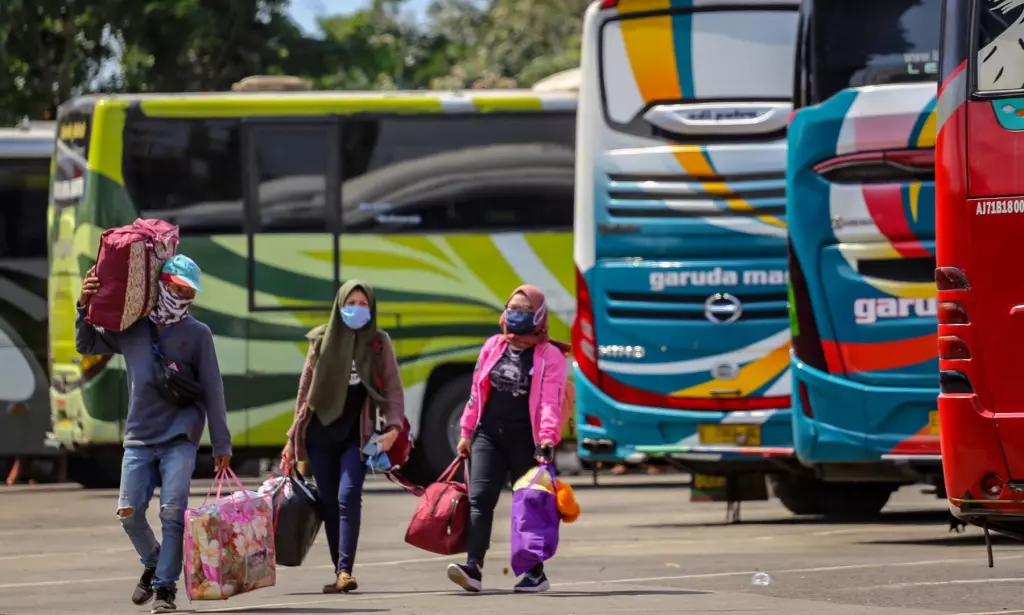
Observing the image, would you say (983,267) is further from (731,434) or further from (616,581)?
(731,434)

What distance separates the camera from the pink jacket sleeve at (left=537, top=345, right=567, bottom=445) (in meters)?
Answer: 11.4

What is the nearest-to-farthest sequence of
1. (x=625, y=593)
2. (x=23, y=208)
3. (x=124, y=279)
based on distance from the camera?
1. (x=124, y=279)
2. (x=625, y=593)
3. (x=23, y=208)

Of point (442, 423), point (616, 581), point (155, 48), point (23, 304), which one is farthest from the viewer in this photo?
point (155, 48)

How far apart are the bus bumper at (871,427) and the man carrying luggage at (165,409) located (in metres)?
4.83

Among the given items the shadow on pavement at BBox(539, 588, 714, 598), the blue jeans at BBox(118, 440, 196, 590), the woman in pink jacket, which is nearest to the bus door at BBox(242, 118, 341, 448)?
the woman in pink jacket

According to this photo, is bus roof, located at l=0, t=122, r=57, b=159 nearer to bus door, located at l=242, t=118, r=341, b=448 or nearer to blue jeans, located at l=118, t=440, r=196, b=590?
bus door, located at l=242, t=118, r=341, b=448

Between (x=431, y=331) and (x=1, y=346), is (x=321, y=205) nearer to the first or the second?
(x=431, y=331)

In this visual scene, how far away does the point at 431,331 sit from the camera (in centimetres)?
2000

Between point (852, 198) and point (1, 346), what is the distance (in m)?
10.6

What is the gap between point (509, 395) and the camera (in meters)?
11.7

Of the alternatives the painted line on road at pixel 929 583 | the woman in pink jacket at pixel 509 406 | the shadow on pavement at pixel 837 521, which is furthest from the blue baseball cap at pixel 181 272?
the shadow on pavement at pixel 837 521

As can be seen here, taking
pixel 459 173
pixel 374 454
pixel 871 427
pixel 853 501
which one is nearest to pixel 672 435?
pixel 853 501

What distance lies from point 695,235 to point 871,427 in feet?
9.54

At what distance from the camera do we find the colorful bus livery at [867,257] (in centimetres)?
1377
